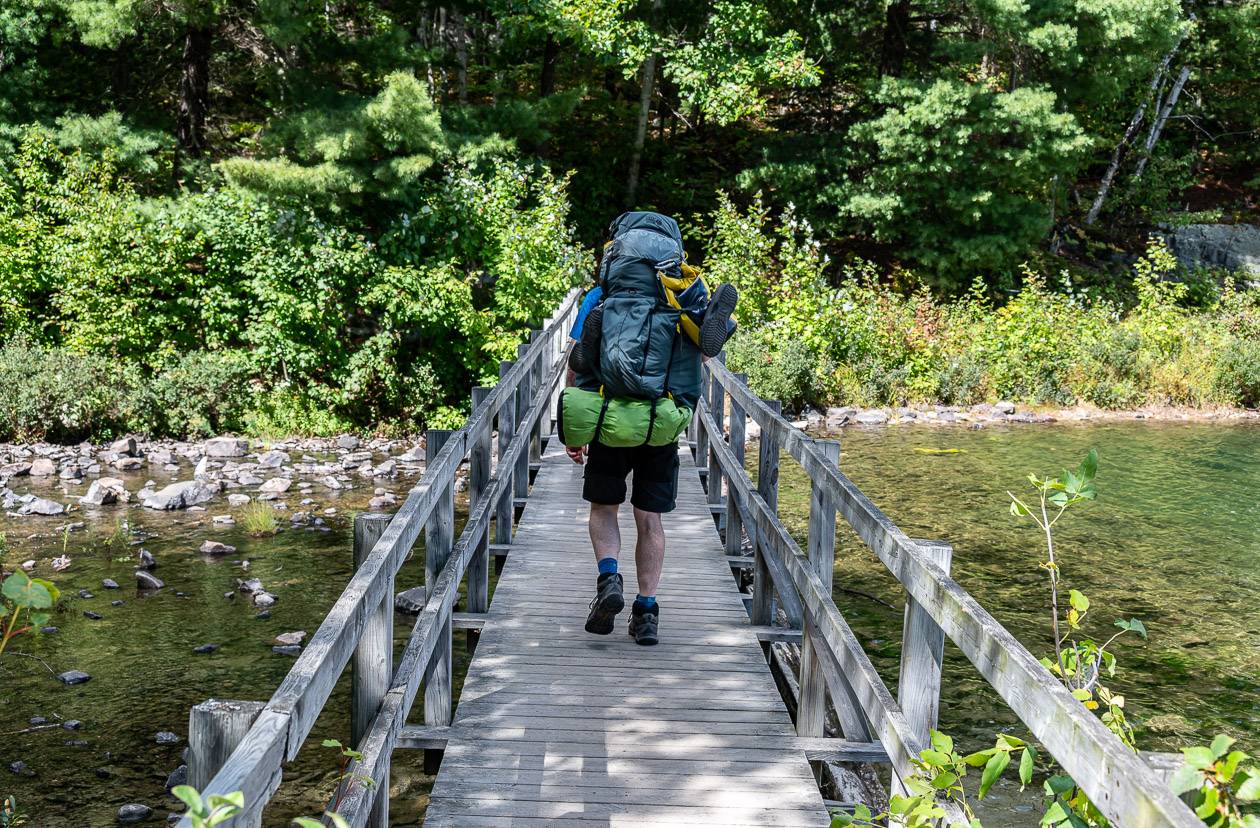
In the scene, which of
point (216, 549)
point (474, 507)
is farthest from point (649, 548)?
point (216, 549)

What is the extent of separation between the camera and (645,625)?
18.4 feet

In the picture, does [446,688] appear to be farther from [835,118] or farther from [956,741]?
[835,118]

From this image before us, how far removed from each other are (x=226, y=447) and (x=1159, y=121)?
22.9 metres

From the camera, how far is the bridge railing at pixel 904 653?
207cm

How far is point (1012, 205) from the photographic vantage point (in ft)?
71.2

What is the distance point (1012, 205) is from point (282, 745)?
21.5 meters

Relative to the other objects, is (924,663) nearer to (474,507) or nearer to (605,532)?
(605,532)

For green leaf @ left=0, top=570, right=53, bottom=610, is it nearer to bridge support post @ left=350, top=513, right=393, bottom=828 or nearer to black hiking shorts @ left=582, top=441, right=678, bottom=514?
bridge support post @ left=350, top=513, right=393, bottom=828

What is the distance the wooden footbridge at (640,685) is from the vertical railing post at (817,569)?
0.04 ft

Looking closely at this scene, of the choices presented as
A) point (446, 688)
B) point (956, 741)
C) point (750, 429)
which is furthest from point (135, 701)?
point (750, 429)

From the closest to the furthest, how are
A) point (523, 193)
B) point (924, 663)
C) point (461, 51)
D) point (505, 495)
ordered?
point (924, 663) → point (505, 495) → point (523, 193) → point (461, 51)

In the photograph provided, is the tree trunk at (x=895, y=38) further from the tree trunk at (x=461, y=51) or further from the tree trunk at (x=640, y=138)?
the tree trunk at (x=461, y=51)

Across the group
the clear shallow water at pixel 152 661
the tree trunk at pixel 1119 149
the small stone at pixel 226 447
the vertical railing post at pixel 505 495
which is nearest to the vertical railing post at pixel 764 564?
the vertical railing post at pixel 505 495

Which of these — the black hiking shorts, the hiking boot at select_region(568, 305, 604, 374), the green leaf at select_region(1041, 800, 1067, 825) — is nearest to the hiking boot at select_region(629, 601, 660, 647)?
the black hiking shorts
